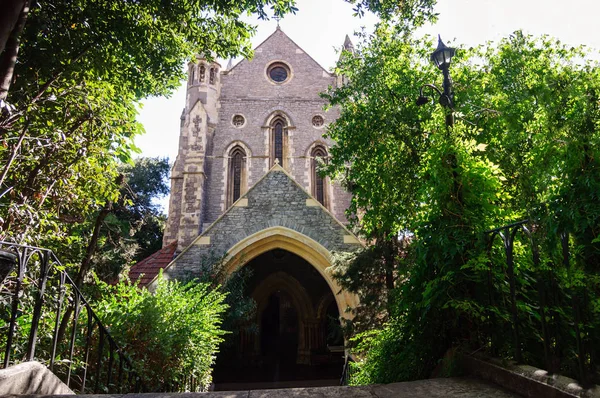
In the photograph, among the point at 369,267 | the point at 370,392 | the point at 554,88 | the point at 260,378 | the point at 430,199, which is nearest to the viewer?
the point at 370,392

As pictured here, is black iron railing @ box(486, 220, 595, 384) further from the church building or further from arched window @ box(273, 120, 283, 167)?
arched window @ box(273, 120, 283, 167)

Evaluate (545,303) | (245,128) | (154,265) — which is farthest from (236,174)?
(545,303)

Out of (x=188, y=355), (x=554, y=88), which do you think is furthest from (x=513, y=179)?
(x=188, y=355)

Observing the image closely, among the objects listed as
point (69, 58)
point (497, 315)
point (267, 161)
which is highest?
point (267, 161)

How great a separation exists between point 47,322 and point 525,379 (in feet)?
15.4

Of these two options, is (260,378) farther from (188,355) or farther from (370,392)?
(370,392)

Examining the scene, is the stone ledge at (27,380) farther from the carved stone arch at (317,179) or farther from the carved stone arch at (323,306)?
A: the carved stone arch at (317,179)

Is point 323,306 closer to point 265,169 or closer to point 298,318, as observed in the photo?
point 298,318

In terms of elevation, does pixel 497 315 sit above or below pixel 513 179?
below

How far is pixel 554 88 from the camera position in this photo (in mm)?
2895

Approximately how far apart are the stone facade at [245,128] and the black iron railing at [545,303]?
44.6ft

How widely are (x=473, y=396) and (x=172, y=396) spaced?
5.97 ft

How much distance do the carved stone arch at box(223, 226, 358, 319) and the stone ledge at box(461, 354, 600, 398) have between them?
7.66 meters

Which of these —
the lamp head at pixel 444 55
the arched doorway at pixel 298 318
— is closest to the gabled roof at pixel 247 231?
the arched doorway at pixel 298 318
